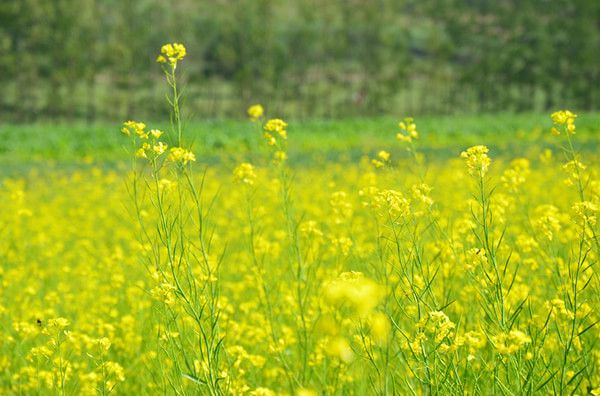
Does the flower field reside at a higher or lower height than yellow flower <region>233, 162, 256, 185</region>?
lower

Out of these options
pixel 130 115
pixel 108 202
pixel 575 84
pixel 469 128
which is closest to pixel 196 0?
pixel 130 115

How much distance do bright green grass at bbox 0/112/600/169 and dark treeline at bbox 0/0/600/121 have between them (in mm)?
14815

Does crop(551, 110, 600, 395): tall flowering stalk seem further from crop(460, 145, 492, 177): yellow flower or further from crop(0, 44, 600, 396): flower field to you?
crop(460, 145, 492, 177): yellow flower

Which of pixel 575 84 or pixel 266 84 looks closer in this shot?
pixel 575 84

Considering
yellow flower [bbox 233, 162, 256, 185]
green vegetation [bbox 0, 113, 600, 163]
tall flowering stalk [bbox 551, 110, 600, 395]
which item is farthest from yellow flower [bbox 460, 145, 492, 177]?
green vegetation [bbox 0, 113, 600, 163]

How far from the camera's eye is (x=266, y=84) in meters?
55.2

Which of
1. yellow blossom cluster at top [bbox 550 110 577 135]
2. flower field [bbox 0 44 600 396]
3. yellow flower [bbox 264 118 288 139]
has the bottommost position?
flower field [bbox 0 44 600 396]

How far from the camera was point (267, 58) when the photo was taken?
47.6 m

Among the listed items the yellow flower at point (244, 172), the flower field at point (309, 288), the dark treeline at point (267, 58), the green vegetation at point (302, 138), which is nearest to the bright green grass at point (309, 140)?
the green vegetation at point (302, 138)

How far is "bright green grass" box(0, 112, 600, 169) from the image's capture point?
→ 59.1 feet

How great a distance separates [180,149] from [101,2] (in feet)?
196

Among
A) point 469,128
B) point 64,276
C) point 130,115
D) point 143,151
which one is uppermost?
point 143,151

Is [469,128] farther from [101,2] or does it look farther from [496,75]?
[101,2]

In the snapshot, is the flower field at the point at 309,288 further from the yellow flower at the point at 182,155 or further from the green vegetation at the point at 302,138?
the green vegetation at the point at 302,138
